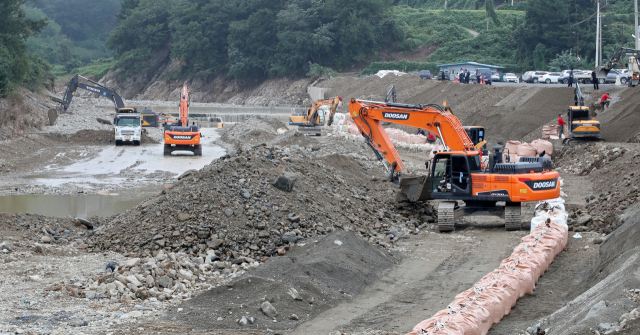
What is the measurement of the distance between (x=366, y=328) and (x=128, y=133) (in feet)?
99.9

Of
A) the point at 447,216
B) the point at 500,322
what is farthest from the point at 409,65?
the point at 500,322

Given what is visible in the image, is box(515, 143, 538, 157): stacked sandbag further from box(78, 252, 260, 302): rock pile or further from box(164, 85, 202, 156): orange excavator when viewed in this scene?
box(78, 252, 260, 302): rock pile

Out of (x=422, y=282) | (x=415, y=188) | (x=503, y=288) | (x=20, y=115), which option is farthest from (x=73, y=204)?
(x=20, y=115)

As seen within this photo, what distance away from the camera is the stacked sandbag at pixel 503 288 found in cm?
773

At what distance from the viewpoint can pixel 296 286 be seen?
1014cm

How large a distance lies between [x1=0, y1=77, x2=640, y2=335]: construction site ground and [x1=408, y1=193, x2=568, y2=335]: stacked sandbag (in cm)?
23

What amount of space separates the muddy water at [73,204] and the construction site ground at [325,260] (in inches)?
27.1

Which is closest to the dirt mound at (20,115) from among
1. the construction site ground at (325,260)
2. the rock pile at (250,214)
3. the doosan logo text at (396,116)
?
the construction site ground at (325,260)

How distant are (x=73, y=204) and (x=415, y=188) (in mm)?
10771

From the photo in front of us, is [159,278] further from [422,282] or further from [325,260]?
[422,282]

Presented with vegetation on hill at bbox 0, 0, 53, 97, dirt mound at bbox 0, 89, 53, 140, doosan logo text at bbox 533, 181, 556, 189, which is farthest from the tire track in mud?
vegetation on hill at bbox 0, 0, 53, 97

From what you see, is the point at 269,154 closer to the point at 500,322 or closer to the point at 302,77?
the point at 500,322

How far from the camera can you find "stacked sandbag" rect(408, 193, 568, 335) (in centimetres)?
773

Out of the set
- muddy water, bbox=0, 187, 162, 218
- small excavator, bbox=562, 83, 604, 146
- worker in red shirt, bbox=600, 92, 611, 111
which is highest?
worker in red shirt, bbox=600, 92, 611, 111
